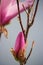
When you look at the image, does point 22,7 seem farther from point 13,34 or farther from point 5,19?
point 13,34

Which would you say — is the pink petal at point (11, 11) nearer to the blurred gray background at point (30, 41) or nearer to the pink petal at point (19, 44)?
the pink petal at point (19, 44)

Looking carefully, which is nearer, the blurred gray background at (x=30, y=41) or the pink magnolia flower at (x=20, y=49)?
the pink magnolia flower at (x=20, y=49)

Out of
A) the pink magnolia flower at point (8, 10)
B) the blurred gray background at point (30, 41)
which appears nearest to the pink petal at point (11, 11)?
the pink magnolia flower at point (8, 10)

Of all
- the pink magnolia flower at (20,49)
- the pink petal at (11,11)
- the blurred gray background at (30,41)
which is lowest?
the blurred gray background at (30,41)

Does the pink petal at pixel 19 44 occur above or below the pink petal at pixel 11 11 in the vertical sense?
below

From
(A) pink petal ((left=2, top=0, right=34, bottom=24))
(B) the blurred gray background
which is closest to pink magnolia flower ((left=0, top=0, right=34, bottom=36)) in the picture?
(A) pink petal ((left=2, top=0, right=34, bottom=24))

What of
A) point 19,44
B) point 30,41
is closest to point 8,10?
point 19,44

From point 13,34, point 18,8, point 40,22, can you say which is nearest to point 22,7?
point 18,8

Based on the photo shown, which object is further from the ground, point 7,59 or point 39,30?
point 39,30
